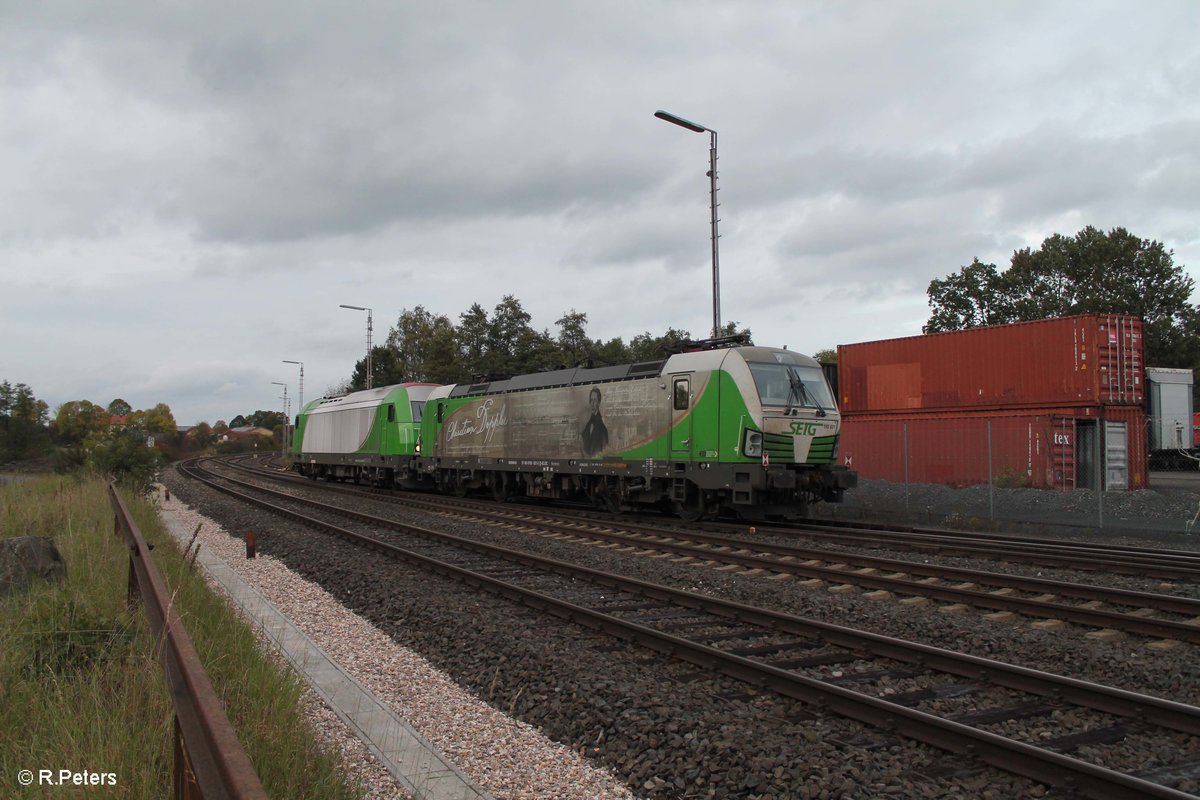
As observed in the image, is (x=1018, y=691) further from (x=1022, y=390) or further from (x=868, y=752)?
(x=1022, y=390)

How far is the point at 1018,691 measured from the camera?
5.59 metres

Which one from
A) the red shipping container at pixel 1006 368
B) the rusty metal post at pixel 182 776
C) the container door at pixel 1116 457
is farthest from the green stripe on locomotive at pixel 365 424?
the rusty metal post at pixel 182 776

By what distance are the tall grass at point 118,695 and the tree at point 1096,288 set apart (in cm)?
6197

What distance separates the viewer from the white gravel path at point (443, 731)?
4.32 meters

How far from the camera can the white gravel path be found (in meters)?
4.32

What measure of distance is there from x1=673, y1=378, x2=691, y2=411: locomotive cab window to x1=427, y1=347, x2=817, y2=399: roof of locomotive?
0.26m

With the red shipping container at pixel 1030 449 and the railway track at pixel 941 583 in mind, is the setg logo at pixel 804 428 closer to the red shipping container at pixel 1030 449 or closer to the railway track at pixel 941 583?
the railway track at pixel 941 583

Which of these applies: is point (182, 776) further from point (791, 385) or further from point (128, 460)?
point (128, 460)

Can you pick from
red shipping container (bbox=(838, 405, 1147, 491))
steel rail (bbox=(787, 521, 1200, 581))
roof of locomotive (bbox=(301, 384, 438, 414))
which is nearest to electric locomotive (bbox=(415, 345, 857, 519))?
steel rail (bbox=(787, 521, 1200, 581))

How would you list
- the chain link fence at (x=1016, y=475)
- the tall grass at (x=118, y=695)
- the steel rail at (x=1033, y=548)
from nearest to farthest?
the tall grass at (x=118, y=695), the steel rail at (x=1033, y=548), the chain link fence at (x=1016, y=475)

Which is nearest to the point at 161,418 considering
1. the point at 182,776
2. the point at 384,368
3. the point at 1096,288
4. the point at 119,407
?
the point at 119,407

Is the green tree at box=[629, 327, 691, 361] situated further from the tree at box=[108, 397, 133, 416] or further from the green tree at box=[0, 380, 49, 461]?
the tree at box=[108, 397, 133, 416]

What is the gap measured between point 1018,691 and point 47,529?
42.9 ft

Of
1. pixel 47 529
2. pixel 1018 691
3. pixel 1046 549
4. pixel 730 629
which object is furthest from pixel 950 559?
pixel 47 529
